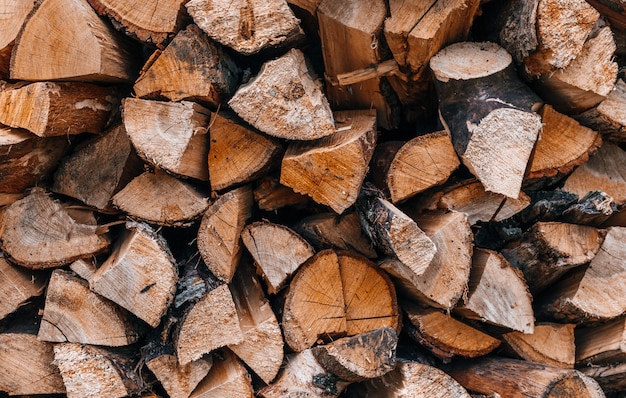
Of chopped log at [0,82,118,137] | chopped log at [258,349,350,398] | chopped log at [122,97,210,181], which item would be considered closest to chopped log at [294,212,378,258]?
chopped log at [258,349,350,398]

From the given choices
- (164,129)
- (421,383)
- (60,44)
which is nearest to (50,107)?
(60,44)

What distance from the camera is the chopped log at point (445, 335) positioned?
7.89 ft

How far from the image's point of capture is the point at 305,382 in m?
2.28

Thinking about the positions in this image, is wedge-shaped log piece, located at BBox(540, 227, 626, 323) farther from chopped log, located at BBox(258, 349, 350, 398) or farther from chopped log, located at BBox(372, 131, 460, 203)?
chopped log, located at BBox(258, 349, 350, 398)

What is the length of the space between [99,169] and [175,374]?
2.70 ft

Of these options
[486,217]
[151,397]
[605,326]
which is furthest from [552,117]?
[151,397]

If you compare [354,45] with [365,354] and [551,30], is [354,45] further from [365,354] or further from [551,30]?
[365,354]

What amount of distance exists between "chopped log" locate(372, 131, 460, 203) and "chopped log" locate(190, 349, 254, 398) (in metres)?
0.85

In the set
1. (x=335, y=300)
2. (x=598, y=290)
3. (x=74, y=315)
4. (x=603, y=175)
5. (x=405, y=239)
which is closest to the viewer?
(x=405, y=239)

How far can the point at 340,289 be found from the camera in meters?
2.37

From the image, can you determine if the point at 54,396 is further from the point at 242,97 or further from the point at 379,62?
the point at 379,62

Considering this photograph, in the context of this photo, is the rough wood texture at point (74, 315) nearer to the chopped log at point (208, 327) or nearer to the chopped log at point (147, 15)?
the chopped log at point (208, 327)

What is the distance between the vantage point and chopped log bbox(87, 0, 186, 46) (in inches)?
86.1

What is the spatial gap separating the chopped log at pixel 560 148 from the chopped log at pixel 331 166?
0.68m
